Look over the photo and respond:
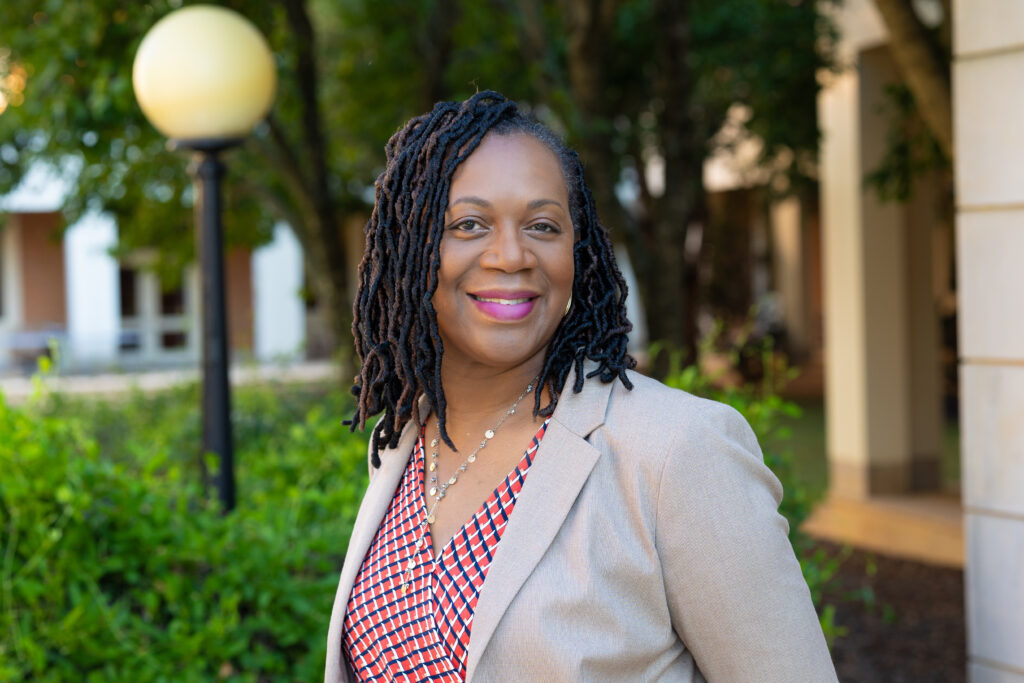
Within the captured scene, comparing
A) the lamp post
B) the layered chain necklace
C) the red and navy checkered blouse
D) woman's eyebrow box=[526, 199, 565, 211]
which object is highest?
the lamp post

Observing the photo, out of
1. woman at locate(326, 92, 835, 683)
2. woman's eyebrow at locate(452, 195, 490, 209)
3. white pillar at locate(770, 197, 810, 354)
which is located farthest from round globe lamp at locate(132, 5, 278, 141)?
white pillar at locate(770, 197, 810, 354)

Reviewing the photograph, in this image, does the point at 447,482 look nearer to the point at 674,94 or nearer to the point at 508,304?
the point at 508,304

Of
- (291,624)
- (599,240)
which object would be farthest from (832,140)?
(599,240)

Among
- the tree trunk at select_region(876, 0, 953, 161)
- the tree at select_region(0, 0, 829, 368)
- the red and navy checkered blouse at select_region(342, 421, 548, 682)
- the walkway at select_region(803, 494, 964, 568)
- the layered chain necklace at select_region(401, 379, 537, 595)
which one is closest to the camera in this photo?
the red and navy checkered blouse at select_region(342, 421, 548, 682)

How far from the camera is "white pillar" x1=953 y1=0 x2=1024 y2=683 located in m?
2.73

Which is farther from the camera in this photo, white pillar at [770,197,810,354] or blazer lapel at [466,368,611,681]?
white pillar at [770,197,810,354]

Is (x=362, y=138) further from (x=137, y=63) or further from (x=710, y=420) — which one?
(x=710, y=420)

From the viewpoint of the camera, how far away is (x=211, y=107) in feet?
14.1

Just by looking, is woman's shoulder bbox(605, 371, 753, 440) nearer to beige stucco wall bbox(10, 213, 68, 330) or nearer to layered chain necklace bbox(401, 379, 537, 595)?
layered chain necklace bbox(401, 379, 537, 595)

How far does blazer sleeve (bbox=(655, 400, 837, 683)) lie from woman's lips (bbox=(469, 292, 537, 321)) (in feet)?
1.16

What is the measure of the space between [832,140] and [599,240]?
7904 mm

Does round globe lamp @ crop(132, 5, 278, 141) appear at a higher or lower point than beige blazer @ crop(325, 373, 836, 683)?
higher

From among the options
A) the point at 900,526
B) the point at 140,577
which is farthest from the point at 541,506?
the point at 900,526

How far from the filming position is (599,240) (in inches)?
75.6
